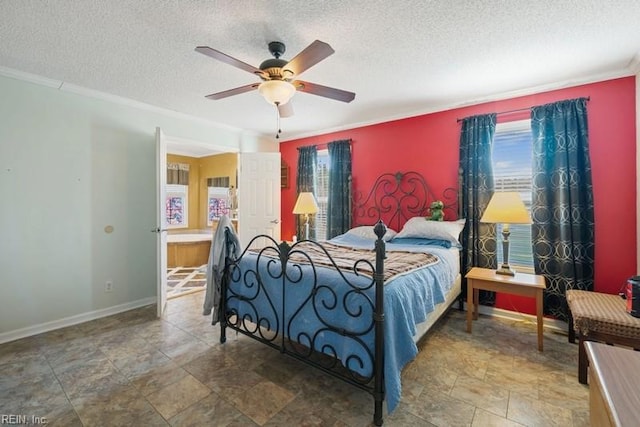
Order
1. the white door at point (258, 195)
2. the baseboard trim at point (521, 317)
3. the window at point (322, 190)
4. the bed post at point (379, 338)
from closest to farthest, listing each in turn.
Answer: the bed post at point (379, 338) → the baseboard trim at point (521, 317) → the white door at point (258, 195) → the window at point (322, 190)

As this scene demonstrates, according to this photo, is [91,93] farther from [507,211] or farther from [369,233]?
[507,211]

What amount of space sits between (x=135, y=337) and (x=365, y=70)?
132 inches

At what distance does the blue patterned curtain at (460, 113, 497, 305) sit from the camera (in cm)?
321

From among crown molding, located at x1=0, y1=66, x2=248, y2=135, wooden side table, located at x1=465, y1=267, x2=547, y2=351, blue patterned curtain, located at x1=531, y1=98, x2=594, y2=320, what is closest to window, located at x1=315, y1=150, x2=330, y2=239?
crown molding, located at x1=0, y1=66, x2=248, y2=135

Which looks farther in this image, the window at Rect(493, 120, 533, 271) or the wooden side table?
the window at Rect(493, 120, 533, 271)

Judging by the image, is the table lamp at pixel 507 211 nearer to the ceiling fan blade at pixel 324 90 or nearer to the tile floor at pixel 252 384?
the tile floor at pixel 252 384

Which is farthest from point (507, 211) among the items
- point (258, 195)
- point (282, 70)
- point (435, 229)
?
point (258, 195)

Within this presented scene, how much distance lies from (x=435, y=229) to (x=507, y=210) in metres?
0.73

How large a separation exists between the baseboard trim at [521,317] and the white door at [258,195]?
3.18 m

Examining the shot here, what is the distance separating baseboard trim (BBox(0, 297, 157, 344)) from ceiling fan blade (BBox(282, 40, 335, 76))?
3350mm

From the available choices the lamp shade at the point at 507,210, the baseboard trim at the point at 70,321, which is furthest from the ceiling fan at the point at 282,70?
the baseboard trim at the point at 70,321

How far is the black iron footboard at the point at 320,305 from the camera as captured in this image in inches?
64.6

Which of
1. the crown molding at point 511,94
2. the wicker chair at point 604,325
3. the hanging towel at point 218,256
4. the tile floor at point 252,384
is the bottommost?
the tile floor at point 252,384

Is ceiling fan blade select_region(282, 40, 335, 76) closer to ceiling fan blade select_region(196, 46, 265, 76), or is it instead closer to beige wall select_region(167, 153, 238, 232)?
ceiling fan blade select_region(196, 46, 265, 76)
